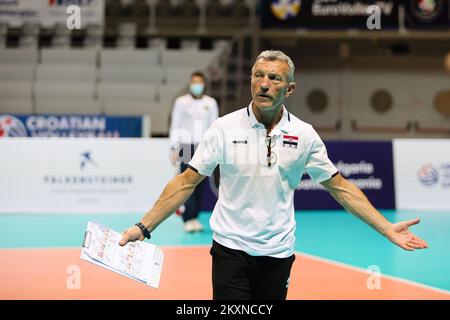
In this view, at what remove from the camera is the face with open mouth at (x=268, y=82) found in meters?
3.80

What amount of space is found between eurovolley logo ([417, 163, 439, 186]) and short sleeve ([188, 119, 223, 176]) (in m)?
10.2

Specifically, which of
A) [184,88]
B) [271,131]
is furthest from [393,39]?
[271,131]

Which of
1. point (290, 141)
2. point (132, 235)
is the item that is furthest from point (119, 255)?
point (290, 141)

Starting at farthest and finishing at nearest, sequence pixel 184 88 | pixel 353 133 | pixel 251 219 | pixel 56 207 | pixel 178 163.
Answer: pixel 353 133 < pixel 184 88 < pixel 56 207 < pixel 178 163 < pixel 251 219

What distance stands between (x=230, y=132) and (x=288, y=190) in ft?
1.49

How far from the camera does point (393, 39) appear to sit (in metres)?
21.1

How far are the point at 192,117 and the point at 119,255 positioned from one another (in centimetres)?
633

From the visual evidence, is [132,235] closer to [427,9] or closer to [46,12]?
[46,12]

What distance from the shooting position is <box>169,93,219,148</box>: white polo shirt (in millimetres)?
9961

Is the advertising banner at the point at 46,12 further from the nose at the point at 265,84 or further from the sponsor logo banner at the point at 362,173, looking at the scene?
the nose at the point at 265,84

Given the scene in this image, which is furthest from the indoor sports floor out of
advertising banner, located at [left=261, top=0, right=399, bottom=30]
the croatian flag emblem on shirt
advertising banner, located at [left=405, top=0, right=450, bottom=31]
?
advertising banner, located at [left=405, top=0, right=450, bottom=31]

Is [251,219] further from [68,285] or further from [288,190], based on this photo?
[68,285]

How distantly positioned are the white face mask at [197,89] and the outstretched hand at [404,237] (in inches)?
244

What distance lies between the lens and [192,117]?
32.8 ft
